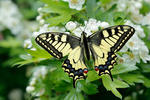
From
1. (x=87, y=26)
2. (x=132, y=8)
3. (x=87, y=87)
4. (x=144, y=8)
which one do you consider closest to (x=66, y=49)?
(x=87, y=26)

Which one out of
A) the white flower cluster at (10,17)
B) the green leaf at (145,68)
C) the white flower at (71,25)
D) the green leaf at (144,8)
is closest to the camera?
the white flower at (71,25)

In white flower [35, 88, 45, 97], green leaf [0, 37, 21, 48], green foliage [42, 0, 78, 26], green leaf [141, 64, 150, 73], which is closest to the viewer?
green foliage [42, 0, 78, 26]

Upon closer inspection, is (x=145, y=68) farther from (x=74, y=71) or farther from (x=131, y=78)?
(x=74, y=71)

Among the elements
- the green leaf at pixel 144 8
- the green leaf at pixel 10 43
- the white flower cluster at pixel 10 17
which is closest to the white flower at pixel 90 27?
the green leaf at pixel 144 8

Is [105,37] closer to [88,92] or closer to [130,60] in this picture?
[130,60]

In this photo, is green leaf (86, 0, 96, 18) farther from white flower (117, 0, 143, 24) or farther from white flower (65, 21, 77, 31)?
white flower (117, 0, 143, 24)

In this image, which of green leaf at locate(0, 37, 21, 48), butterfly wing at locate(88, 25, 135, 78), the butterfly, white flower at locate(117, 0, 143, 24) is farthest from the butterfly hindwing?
green leaf at locate(0, 37, 21, 48)

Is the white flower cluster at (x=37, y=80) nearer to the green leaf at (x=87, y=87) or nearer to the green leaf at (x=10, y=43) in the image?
the green leaf at (x=87, y=87)

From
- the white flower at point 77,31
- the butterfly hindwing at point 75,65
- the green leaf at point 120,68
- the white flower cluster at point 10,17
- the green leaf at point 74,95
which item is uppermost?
the white flower cluster at point 10,17
